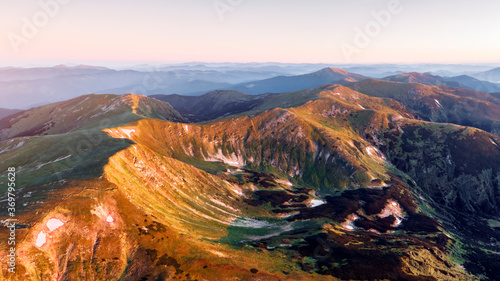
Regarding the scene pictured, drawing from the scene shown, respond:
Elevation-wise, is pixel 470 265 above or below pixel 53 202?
below

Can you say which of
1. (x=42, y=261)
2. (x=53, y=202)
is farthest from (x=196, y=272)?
(x=53, y=202)

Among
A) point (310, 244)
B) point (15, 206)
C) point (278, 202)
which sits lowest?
point (278, 202)

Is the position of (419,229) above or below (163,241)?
below

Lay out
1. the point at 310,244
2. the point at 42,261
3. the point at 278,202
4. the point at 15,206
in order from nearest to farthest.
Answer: the point at 42,261 → the point at 15,206 → the point at 310,244 → the point at 278,202

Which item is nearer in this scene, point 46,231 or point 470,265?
point 46,231

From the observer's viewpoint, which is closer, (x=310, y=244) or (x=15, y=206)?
(x=15, y=206)

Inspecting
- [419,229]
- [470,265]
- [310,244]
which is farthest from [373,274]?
[419,229]

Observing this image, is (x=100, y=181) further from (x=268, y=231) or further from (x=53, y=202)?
(x=268, y=231)

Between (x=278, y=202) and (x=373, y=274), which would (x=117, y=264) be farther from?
(x=278, y=202)

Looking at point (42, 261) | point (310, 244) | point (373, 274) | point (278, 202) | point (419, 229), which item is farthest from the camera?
point (278, 202)
